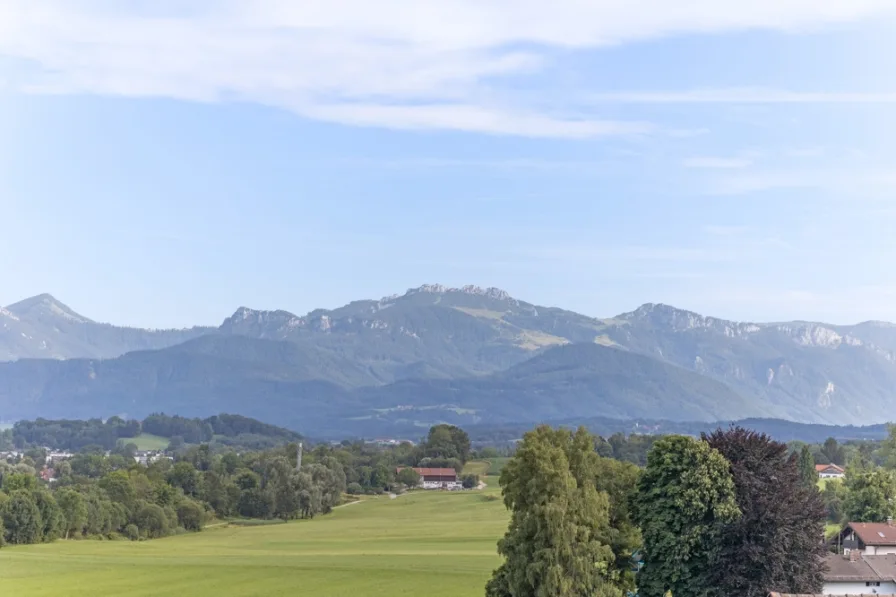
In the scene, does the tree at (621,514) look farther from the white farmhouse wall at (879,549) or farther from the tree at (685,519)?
the white farmhouse wall at (879,549)

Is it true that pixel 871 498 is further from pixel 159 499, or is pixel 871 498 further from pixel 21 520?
pixel 159 499

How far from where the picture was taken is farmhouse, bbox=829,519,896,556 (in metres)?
92.5

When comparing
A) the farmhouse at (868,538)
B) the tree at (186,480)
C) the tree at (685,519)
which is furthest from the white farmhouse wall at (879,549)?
the tree at (186,480)

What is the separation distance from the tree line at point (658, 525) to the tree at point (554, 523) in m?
0.05

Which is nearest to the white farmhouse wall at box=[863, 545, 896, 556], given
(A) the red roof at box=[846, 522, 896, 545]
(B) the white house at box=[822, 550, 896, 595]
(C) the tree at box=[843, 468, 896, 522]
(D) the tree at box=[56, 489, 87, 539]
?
(A) the red roof at box=[846, 522, 896, 545]

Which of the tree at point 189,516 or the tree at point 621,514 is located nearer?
the tree at point 621,514

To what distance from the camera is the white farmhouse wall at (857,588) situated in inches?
3022

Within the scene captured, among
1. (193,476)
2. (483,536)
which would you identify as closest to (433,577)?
(483,536)

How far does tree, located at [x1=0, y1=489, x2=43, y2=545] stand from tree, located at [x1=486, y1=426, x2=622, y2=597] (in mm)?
68603

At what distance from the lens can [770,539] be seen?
65.2 m

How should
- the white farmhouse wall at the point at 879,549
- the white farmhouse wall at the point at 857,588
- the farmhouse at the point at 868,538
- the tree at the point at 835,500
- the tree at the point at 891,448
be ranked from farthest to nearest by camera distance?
the tree at the point at 891,448, the tree at the point at 835,500, the farmhouse at the point at 868,538, the white farmhouse wall at the point at 879,549, the white farmhouse wall at the point at 857,588

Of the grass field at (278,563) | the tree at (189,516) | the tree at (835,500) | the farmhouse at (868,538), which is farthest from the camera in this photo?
the tree at (189,516)

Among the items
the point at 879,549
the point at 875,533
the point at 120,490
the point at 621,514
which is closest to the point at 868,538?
the point at 879,549

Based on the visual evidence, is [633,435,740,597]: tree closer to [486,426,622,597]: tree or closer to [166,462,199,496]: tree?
[486,426,622,597]: tree
